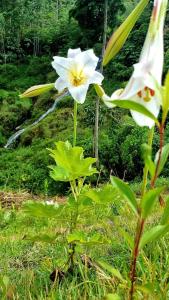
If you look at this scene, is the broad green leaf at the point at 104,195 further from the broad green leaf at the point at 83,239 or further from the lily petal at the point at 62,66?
the lily petal at the point at 62,66

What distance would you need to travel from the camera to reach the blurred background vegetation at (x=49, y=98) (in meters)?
12.5

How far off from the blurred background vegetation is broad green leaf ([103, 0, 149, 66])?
5.83 meters

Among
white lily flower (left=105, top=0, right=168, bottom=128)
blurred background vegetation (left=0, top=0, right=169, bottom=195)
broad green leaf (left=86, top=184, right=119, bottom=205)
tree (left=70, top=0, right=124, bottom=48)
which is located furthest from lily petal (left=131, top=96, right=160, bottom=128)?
tree (left=70, top=0, right=124, bottom=48)

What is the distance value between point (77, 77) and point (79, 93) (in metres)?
0.08

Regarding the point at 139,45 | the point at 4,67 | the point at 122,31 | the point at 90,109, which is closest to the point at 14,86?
the point at 4,67

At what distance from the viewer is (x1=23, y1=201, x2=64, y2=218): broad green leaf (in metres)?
1.39

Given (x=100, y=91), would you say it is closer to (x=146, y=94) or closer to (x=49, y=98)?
(x=146, y=94)

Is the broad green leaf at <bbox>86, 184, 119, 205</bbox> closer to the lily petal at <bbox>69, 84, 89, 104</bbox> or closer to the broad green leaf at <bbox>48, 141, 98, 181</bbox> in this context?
the broad green leaf at <bbox>48, 141, 98, 181</bbox>

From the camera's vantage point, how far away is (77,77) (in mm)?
1269

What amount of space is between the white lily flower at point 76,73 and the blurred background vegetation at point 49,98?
5.35 metres

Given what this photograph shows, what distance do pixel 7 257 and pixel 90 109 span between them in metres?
12.8

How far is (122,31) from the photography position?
78 centimetres

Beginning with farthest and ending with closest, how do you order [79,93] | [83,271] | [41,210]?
[83,271] < [41,210] < [79,93]

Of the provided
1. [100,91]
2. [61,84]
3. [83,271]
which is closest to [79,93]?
[61,84]
